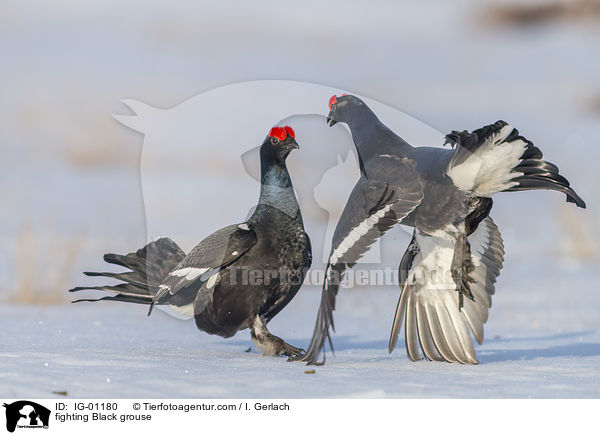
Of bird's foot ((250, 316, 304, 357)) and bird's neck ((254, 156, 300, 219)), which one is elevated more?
bird's neck ((254, 156, 300, 219))

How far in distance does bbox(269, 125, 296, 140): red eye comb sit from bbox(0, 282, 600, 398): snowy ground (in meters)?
1.10

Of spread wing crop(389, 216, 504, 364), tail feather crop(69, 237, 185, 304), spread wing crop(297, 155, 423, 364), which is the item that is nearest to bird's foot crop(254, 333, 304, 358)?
spread wing crop(297, 155, 423, 364)

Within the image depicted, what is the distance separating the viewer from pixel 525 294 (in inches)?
298

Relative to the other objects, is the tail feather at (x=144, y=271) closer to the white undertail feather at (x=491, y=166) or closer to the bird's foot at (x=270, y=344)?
the bird's foot at (x=270, y=344)

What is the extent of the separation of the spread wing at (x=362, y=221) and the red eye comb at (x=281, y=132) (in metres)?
0.46

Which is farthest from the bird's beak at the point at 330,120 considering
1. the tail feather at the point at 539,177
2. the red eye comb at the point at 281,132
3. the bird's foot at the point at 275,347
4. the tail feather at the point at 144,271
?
the bird's foot at the point at 275,347

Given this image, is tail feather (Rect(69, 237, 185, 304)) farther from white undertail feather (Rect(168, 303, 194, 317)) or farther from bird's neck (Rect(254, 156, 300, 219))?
bird's neck (Rect(254, 156, 300, 219))

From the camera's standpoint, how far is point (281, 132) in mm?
3951

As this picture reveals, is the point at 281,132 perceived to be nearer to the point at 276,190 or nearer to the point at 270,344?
the point at 276,190

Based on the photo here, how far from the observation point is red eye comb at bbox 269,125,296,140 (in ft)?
13.0

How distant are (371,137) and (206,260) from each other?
1130 mm

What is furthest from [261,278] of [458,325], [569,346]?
[569,346]

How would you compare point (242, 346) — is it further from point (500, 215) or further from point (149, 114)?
point (500, 215)

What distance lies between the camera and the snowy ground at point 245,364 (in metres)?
2.93
